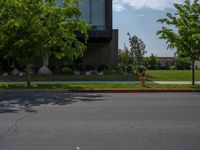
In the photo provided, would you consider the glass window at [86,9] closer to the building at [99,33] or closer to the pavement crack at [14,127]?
the building at [99,33]

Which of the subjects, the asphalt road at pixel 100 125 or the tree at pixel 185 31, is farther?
the tree at pixel 185 31

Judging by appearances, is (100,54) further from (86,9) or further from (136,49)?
(136,49)

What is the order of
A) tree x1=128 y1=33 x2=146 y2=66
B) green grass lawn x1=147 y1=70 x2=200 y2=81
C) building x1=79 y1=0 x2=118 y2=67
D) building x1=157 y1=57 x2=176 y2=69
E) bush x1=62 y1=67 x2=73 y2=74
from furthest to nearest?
building x1=157 y1=57 x2=176 y2=69 → tree x1=128 y1=33 x2=146 y2=66 → building x1=79 y1=0 x2=118 y2=67 → bush x1=62 y1=67 x2=73 y2=74 → green grass lawn x1=147 y1=70 x2=200 y2=81

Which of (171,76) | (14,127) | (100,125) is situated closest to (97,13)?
(171,76)

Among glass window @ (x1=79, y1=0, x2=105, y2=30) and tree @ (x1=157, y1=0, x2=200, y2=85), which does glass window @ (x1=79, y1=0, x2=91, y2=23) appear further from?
tree @ (x1=157, y1=0, x2=200, y2=85)

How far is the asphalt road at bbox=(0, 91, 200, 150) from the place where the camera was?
845 centimetres

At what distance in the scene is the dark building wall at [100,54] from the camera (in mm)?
40206

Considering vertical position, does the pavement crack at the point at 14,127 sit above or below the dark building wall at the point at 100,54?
below

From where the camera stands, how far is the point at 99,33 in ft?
116

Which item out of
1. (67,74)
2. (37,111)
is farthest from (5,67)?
(37,111)

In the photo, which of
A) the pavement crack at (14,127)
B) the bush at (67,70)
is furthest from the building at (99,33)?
the pavement crack at (14,127)

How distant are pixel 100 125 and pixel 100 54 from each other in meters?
29.9

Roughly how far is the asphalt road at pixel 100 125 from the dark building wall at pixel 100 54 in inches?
937

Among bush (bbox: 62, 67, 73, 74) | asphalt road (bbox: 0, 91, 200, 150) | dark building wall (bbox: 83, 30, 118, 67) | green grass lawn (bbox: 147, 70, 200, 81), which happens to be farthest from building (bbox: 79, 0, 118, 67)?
asphalt road (bbox: 0, 91, 200, 150)
